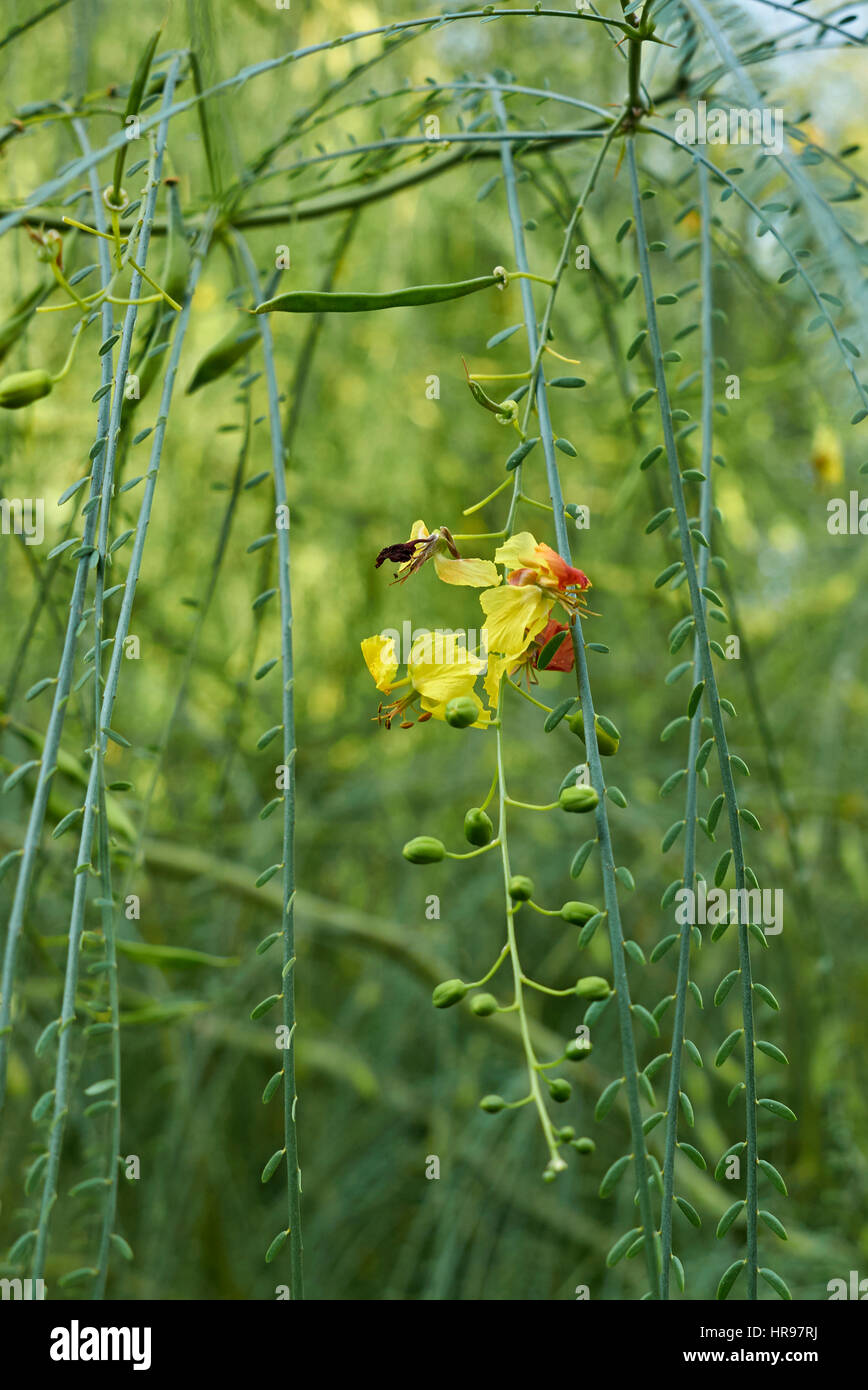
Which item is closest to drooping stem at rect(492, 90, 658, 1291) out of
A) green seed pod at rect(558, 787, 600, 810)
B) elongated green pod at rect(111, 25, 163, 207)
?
green seed pod at rect(558, 787, 600, 810)

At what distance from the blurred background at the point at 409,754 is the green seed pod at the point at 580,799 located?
810 millimetres

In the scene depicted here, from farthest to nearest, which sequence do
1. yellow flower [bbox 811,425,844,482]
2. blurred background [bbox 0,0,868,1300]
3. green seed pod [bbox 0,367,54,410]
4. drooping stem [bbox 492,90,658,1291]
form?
blurred background [bbox 0,0,868,1300]
yellow flower [bbox 811,425,844,482]
green seed pod [bbox 0,367,54,410]
drooping stem [bbox 492,90,658,1291]

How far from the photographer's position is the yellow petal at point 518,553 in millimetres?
569

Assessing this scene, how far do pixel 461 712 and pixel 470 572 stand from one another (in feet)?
0.30

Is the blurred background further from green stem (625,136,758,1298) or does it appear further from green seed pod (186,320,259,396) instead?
green stem (625,136,758,1298)

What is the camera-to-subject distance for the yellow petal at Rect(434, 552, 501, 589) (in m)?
0.60

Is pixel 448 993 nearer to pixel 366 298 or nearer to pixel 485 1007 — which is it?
pixel 485 1007

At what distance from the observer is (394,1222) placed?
1.86 meters

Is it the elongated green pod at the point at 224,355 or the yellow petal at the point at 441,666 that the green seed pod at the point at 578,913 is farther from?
the elongated green pod at the point at 224,355

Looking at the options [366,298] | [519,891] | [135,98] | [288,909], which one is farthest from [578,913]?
[135,98]

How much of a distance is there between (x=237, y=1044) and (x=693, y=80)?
1392 mm

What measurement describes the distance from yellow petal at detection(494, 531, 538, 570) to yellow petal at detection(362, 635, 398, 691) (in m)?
0.07

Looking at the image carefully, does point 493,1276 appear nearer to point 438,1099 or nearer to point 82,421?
point 438,1099
